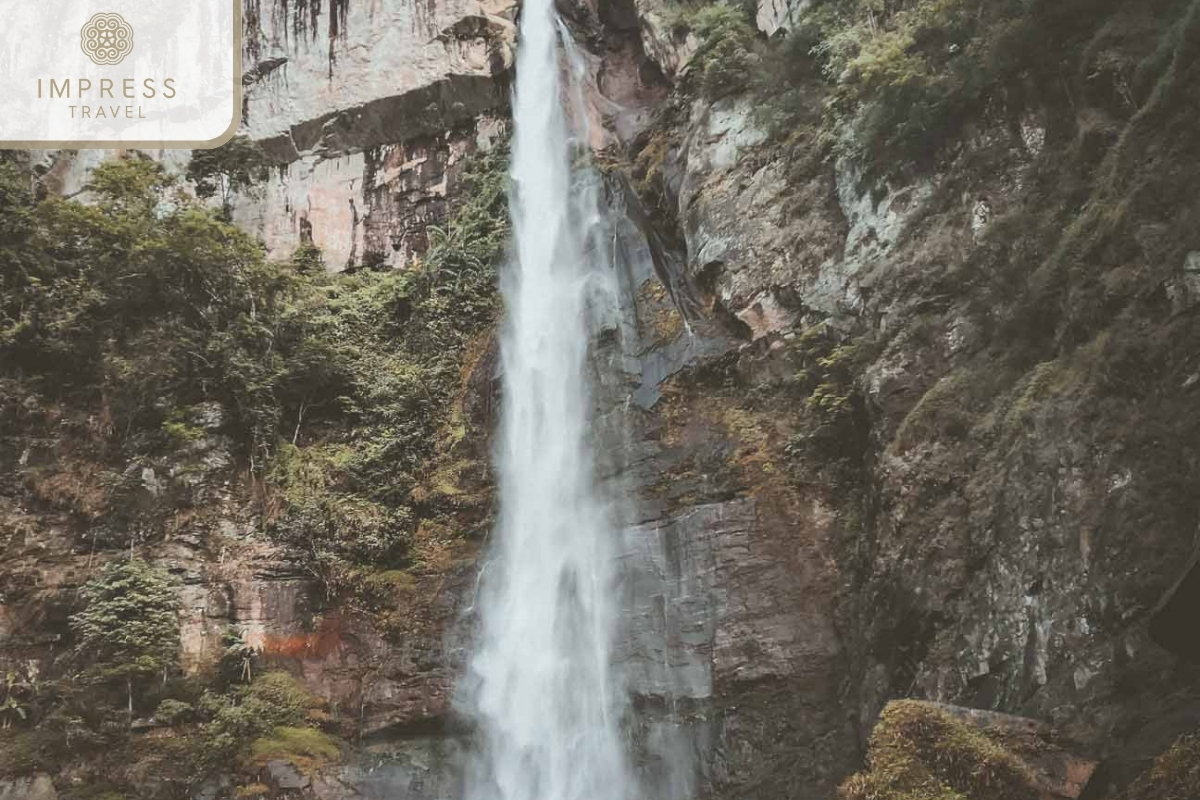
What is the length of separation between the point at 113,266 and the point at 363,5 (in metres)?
9.49

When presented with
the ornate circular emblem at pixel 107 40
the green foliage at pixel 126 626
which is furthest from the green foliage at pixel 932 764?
the ornate circular emblem at pixel 107 40

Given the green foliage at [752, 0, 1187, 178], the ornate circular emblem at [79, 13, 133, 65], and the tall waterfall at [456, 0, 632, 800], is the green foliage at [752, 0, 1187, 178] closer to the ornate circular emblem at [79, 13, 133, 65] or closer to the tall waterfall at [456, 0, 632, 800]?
the tall waterfall at [456, 0, 632, 800]

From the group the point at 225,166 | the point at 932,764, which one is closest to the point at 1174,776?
the point at 932,764

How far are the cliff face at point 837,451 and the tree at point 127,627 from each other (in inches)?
14.4

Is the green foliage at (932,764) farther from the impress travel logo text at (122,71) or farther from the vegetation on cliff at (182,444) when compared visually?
the impress travel logo text at (122,71)

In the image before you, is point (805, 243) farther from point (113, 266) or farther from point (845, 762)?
point (113, 266)

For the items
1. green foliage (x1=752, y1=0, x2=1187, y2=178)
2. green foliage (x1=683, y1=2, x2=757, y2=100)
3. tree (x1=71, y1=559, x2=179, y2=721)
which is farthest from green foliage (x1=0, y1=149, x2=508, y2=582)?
green foliage (x1=752, y1=0, x2=1187, y2=178)

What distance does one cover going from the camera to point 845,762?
25.3 feet

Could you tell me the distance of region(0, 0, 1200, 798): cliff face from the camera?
220 inches

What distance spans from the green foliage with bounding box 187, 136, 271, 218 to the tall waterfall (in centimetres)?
588

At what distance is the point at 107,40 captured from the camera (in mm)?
16391

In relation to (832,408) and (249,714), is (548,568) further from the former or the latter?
(832,408)

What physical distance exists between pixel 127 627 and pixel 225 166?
34.4 ft

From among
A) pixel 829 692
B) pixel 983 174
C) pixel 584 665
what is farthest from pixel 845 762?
pixel 983 174
